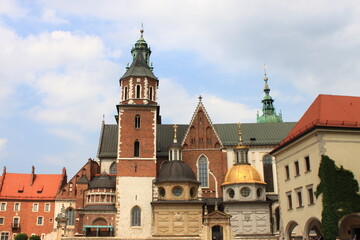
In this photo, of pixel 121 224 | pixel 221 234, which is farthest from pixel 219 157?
pixel 121 224

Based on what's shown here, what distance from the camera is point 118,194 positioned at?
52.7 m

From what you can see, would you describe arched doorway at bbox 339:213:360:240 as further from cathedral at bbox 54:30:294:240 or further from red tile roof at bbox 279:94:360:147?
cathedral at bbox 54:30:294:240

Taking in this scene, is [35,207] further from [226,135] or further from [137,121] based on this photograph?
[226,135]

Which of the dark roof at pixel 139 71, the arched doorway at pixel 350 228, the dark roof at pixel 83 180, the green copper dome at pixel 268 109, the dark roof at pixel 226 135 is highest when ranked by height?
the green copper dome at pixel 268 109

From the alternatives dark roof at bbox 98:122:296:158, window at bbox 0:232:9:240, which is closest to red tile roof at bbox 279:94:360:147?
dark roof at bbox 98:122:296:158

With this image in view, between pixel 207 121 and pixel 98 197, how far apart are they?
17.9 m

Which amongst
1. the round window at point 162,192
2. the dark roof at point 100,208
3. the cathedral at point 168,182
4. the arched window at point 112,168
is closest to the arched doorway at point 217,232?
the cathedral at point 168,182

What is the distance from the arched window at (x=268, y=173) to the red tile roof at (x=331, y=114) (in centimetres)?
2381

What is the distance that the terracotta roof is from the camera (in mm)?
66000

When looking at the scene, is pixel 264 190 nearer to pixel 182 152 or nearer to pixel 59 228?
pixel 182 152

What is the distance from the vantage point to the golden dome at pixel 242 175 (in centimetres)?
5397

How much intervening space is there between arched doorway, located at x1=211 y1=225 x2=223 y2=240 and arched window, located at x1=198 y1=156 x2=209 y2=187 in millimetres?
7652

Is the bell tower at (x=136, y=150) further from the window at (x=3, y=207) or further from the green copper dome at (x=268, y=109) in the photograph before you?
the green copper dome at (x=268, y=109)

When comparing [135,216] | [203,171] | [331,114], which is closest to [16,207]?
[135,216]
